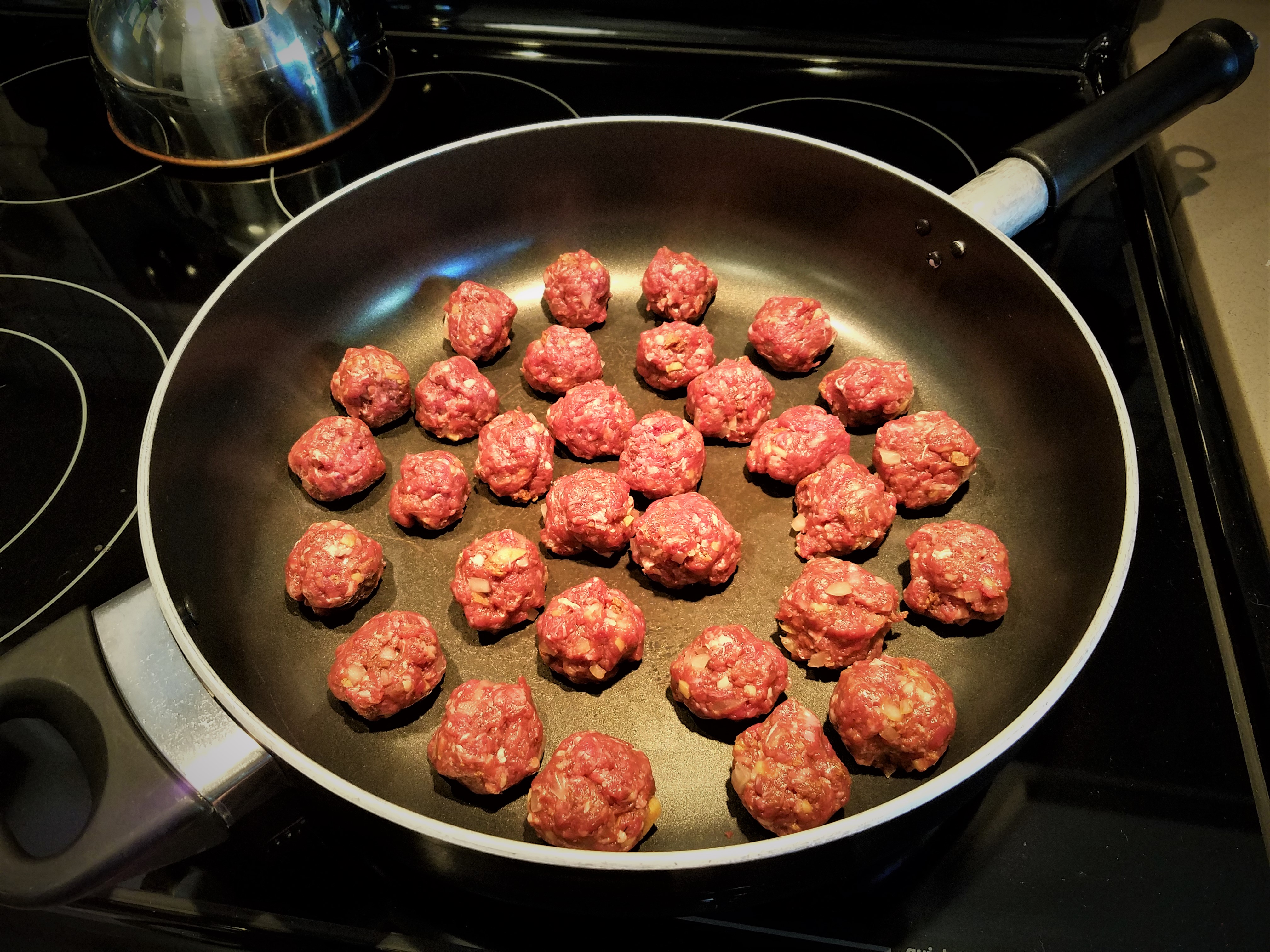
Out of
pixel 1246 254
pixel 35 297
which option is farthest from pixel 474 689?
pixel 1246 254

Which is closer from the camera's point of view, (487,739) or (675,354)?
(487,739)

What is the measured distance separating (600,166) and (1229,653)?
6.36 feet

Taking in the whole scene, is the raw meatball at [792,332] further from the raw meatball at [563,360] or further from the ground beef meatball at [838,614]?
the ground beef meatball at [838,614]

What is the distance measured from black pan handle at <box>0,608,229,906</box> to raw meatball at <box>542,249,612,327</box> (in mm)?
1282

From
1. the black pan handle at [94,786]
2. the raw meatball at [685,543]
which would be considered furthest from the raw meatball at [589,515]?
the black pan handle at [94,786]

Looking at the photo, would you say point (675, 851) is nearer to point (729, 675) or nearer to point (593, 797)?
point (593, 797)

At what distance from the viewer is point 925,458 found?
1868mm

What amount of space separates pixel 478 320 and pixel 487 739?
1.08 m

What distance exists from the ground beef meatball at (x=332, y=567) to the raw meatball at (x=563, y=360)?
611 mm

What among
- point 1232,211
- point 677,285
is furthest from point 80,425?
point 1232,211

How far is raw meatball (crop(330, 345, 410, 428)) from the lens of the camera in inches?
78.6

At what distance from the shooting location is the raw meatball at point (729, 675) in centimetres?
157

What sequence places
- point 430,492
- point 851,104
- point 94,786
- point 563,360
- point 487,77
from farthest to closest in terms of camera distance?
point 487,77 < point 851,104 < point 563,360 < point 430,492 < point 94,786

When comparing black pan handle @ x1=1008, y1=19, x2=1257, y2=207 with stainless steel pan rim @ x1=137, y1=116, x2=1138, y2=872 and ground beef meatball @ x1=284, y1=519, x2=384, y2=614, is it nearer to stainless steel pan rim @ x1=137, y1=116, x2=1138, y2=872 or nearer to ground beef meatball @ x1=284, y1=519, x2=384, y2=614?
stainless steel pan rim @ x1=137, y1=116, x2=1138, y2=872
